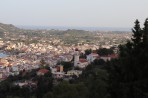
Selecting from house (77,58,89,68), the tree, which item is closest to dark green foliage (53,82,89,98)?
the tree

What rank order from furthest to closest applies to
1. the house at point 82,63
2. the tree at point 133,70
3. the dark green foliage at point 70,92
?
1. the house at point 82,63
2. the dark green foliage at point 70,92
3. the tree at point 133,70

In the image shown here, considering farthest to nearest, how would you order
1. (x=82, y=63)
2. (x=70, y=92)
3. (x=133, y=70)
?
(x=82, y=63) → (x=70, y=92) → (x=133, y=70)

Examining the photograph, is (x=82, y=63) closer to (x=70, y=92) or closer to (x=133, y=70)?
(x=70, y=92)

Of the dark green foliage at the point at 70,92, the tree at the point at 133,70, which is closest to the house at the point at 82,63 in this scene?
the dark green foliage at the point at 70,92

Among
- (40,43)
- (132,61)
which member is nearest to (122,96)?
(132,61)

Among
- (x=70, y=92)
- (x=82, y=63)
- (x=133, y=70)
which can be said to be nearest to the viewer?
(x=133, y=70)

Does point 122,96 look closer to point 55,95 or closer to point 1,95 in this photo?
point 55,95

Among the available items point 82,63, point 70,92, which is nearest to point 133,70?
point 70,92

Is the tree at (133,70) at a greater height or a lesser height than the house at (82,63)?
greater

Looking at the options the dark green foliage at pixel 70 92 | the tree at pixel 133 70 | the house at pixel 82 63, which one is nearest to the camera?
the tree at pixel 133 70

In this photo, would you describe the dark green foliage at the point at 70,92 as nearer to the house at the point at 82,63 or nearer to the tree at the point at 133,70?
the tree at the point at 133,70

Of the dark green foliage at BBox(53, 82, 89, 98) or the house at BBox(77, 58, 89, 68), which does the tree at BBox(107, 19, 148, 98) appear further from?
the house at BBox(77, 58, 89, 68)
